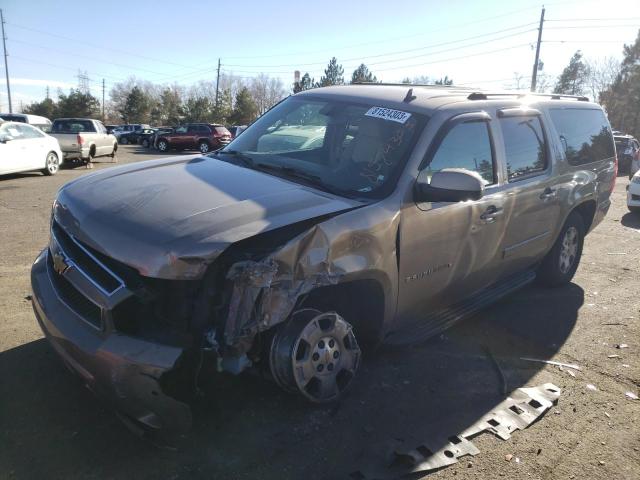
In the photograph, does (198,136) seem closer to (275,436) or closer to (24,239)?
(24,239)

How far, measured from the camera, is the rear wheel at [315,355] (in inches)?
109

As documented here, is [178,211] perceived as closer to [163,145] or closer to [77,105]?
[163,145]

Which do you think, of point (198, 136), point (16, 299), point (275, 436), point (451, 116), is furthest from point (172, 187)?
point (198, 136)

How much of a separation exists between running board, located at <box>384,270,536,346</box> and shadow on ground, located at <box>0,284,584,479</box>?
1.05 feet

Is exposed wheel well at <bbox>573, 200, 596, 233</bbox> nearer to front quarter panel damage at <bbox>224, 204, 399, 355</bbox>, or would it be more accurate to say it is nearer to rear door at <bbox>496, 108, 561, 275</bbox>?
rear door at <bbox>496, 108, 561, 275</bbox>

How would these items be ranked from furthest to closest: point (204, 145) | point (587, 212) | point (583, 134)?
point (204, 145) < point (587, 212) < point (583, 134)

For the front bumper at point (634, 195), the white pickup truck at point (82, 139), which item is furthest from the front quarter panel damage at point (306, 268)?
the white pickup truck at point (82, 139)

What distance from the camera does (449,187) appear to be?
3078mm

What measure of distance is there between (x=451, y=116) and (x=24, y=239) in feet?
18.7

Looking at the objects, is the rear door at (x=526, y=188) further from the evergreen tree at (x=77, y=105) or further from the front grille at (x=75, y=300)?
the evergreen tree at (x=77, y=105)

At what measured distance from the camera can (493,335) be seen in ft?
14.4

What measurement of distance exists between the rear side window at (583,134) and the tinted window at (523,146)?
0.49 metres

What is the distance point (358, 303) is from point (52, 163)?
1354 centimetres

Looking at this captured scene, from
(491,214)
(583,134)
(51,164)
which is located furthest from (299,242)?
(51,164)
